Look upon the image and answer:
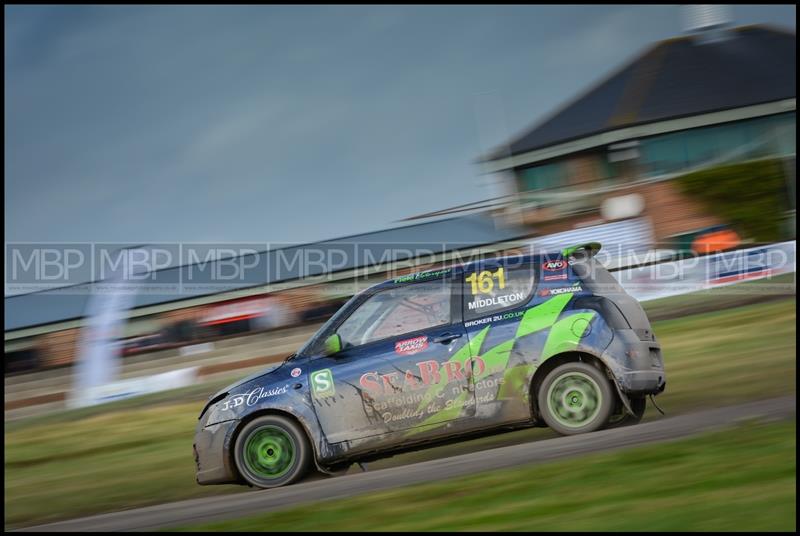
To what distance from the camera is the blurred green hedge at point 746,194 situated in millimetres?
22484

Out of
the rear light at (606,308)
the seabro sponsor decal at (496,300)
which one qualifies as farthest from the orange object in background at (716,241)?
the seabro sponsor decal at (496,300)

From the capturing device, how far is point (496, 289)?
25.5 feet

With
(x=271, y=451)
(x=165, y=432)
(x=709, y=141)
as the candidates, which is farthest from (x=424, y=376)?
(x=709, y=141)

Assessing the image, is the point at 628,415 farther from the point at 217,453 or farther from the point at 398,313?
the point at 217,453

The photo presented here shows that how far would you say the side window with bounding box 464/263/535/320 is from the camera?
7.74m

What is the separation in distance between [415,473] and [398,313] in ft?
4.54

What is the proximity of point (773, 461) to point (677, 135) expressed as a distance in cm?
2329

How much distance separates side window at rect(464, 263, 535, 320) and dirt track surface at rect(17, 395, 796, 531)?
1.17m

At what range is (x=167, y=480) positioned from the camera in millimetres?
9727

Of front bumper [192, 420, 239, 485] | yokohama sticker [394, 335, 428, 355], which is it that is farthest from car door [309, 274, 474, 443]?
front bumper [192, 420, 239, 485]

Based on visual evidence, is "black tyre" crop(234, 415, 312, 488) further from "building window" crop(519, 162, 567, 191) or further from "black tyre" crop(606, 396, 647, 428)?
"building window" crop(519, 162, 567, 191)

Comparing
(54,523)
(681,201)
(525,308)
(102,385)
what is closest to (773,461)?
(525,308)

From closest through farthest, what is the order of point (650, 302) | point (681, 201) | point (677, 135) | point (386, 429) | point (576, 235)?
point (386, 429) < point (650, 302) < point (576, 235) < point (681, 201) < point (677, 135)

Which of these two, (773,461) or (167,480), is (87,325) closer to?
(167,480)
